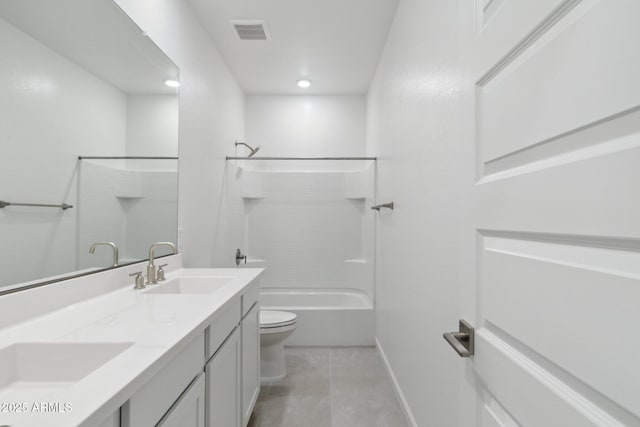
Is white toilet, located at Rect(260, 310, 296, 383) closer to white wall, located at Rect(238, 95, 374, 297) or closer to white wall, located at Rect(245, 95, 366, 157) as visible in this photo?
white wall, located at Rect(238, 95, 374, 297)

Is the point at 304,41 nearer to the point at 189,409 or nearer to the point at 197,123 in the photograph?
the point at 197,123

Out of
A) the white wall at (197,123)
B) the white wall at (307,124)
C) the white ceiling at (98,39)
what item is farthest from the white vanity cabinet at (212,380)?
the white wall at (307,124)

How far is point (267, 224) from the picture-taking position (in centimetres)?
377

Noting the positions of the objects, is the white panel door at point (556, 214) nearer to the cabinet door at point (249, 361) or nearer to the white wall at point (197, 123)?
the cabinet door at point (249, 361)

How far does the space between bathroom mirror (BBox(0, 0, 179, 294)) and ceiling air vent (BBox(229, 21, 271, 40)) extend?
85 centimetres

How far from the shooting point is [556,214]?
0.48 metres

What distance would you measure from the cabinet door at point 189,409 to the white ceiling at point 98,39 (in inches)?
47.4

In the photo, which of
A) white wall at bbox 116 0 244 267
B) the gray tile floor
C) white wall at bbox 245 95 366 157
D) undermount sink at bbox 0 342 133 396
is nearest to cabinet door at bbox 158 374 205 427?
undermount sink at bbox 0 342 133 396

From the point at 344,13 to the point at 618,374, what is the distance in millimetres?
2457

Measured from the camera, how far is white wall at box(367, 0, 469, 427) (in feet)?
4.30

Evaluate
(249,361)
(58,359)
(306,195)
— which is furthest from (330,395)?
(306,195)

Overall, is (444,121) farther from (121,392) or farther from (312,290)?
(312,290)

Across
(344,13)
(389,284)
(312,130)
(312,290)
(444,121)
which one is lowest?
(312,290)

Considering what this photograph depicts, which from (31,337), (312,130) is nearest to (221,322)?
(31,337)
